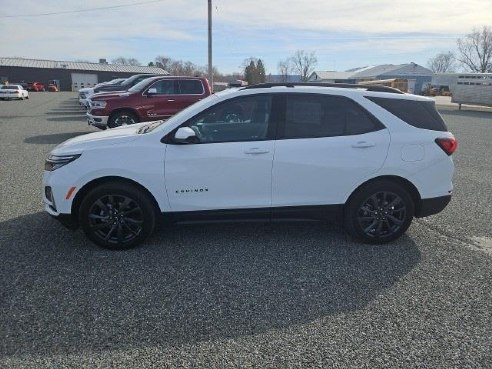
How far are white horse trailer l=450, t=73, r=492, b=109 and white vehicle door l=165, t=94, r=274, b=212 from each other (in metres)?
31.1

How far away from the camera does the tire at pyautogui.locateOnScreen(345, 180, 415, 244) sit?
14.0 ft

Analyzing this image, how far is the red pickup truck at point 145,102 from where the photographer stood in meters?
11.4

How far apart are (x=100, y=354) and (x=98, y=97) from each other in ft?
33.5

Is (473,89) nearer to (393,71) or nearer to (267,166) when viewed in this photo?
(267,166)

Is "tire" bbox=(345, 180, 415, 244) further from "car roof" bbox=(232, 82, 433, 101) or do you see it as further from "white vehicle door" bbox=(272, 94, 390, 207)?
"car roof" bbox=(232, 82, 433, 101)

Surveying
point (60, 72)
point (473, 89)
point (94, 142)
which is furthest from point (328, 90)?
point (60, 72)

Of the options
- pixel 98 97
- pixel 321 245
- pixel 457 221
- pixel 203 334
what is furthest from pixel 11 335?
pixel 98 97

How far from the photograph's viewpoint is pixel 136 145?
3.99 metres

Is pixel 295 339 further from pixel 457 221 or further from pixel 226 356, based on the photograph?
pixel 457 221

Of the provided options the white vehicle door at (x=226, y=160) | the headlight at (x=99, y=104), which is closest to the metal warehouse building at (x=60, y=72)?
the headlight at (x=99, y=104)

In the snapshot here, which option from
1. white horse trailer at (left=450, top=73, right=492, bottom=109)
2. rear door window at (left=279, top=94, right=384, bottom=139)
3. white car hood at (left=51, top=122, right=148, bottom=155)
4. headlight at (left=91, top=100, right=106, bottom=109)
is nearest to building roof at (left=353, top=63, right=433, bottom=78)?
white horse trailer at (left=450, top=73, right=492, bottom=109)

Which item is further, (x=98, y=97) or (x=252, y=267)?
(x=98, y=97)

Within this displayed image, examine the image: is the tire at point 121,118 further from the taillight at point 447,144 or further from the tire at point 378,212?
the taillight at point 447,144

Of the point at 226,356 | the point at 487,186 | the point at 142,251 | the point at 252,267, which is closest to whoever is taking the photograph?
the point at 226,356
